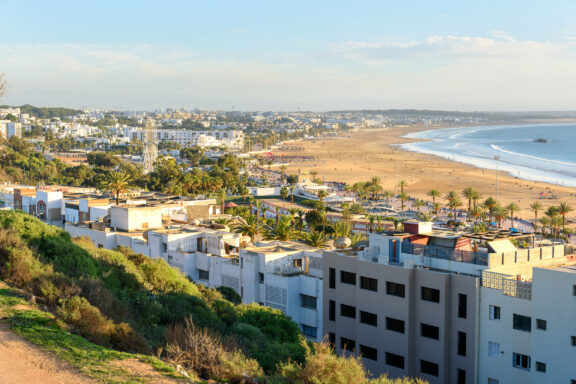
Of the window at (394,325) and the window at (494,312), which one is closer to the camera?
the window at (494,312)

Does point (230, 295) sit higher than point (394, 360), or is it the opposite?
point (230, 295)

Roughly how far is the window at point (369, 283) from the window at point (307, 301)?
3290 mm

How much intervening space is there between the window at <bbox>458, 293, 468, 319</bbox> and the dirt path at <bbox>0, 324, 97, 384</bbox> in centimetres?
1094

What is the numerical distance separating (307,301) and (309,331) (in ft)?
3.46

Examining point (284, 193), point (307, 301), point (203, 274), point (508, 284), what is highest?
point (508, 284)

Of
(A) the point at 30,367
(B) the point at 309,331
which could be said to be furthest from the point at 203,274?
(A) the point at 30,367

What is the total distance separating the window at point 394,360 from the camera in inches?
757

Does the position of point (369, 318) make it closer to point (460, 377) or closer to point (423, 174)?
point (460, 377)

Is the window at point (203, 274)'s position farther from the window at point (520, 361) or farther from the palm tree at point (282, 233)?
the window at point (520, 361)

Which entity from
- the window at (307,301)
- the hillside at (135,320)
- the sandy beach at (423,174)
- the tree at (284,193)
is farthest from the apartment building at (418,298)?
the tree at (284,193)

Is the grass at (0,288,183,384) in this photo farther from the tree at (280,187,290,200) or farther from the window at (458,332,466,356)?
the tree at (280,187,290,200)

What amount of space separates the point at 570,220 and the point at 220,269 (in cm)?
3887

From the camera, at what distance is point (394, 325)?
63.8 feet

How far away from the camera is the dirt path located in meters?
9.98
